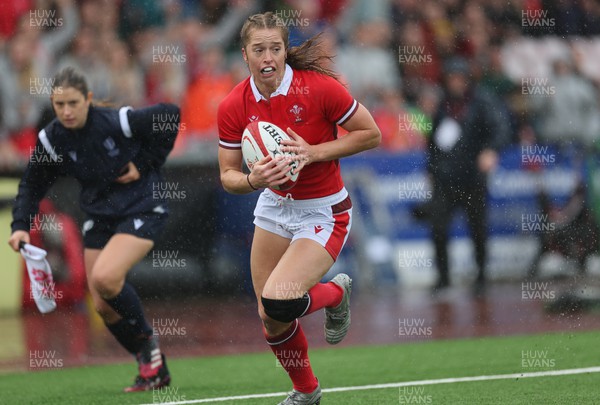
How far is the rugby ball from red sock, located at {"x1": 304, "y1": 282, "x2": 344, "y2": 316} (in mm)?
675

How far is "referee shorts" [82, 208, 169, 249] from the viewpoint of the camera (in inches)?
323

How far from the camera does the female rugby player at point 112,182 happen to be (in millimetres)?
8070

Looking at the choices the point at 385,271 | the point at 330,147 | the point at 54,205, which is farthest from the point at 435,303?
the point at 330,147

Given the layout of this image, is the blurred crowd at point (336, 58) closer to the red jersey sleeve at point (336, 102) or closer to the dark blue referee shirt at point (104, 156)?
the dark blue referee shirt at point (104, 156)

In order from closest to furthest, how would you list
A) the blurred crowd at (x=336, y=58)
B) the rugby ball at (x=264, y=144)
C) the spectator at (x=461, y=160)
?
the rugby ball at (x=264, y=144) → the spectator at (x=461, y=160) → the blurred crowd at (x=336, y=58)

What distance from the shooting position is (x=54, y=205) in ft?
42.3

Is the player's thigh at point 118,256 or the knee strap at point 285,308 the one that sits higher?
the knee strap at point 285,308

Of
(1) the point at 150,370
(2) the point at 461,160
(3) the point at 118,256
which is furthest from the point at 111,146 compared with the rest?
(2) the point at 461,160

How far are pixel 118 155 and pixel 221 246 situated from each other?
5195mm

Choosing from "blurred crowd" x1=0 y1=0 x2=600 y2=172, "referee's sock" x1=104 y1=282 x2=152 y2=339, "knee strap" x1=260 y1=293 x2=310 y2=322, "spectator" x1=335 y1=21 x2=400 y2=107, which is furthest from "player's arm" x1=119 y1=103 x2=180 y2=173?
"spectator" x1=335 y1=21 x2=400 y2=107

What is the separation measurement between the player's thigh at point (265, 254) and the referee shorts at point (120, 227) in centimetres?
181

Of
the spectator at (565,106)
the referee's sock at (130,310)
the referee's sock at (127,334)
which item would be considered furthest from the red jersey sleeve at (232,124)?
the spectator at (565,106)

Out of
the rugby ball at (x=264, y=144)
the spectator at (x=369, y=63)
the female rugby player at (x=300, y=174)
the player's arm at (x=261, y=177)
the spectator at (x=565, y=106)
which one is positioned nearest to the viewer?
the player's arm at (x=261, y=177)

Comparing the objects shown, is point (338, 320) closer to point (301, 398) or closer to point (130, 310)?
point (301, 398)
